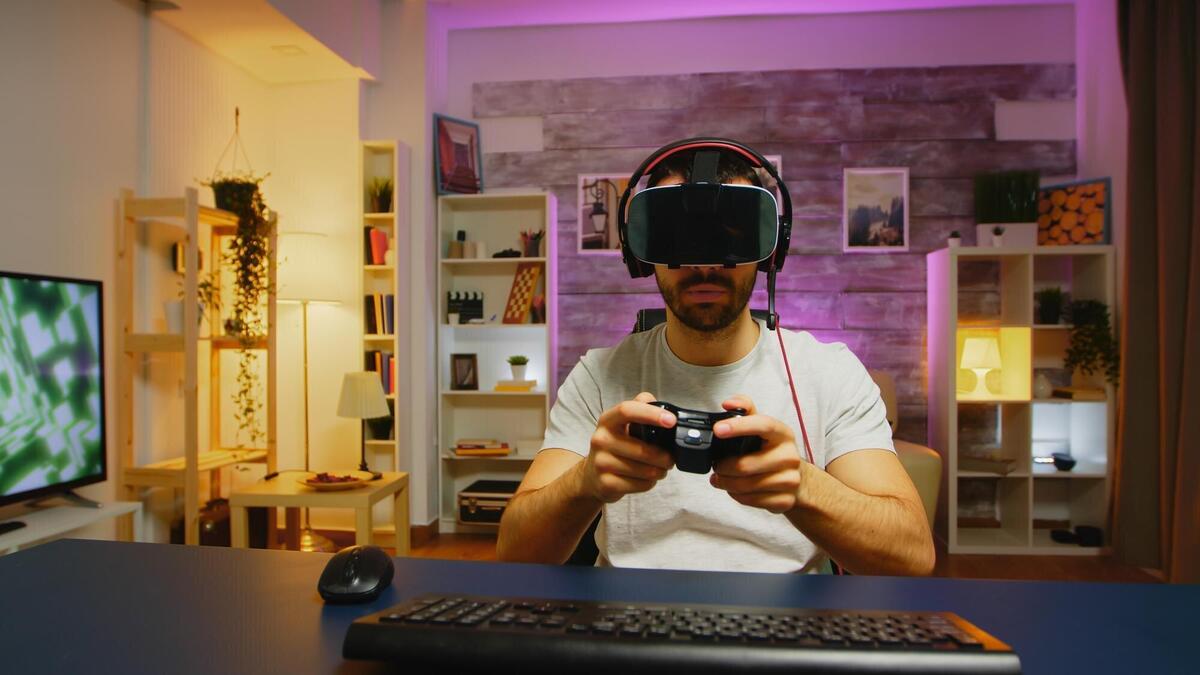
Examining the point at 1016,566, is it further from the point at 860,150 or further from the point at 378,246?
the point at 378,246

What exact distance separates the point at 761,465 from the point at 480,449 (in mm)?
3247

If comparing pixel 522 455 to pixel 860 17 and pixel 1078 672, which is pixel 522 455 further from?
pixel 1078 672

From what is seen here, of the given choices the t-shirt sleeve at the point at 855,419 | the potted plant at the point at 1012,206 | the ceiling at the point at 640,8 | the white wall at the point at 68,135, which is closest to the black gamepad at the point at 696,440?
the t-shirt sleeve at the point at 855,419

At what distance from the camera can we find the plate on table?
9.30 feet

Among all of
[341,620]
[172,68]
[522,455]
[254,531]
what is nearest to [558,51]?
[172,68]

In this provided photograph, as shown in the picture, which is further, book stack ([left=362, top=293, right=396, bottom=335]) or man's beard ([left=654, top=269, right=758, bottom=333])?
book stack ([left=362, top=293, right=396, bottom=335])

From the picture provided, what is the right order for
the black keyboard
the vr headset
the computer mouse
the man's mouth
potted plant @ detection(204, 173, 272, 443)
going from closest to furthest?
the black keyboard, the computer mouse, the vr headset, the man's mouth, potted plant @ detection(204, 173, 272, 443)

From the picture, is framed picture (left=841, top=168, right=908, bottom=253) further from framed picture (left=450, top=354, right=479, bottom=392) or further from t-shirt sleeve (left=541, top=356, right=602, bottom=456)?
t-shirt sleeve (left=541, top=356, right=602, bottom=456)

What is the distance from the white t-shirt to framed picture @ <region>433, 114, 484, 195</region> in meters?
2.83

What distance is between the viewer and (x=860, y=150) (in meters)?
3.91

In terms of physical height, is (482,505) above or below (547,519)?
below

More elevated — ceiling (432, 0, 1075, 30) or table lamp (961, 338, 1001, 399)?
ceiling (432, 0, 1075, 30)

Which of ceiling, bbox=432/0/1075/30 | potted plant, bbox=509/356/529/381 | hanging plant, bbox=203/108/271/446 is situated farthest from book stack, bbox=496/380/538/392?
ceiling, bbox=432/0/1075/30

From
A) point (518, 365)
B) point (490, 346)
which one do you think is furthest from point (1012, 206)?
point (490, 346)
